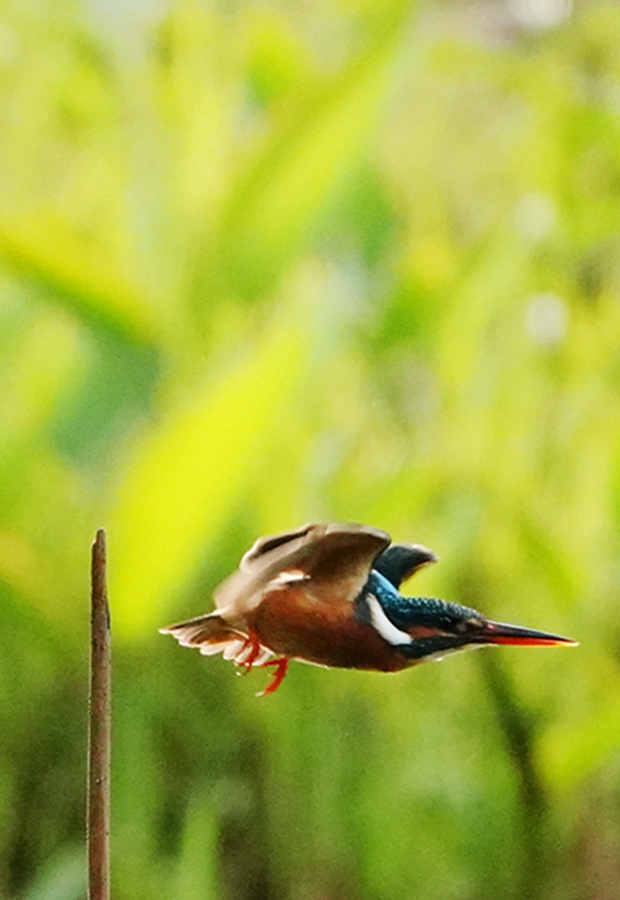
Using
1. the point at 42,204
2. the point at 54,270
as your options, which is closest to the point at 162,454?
the point at 54,270

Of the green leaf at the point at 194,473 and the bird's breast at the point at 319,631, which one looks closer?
the bird's breast at the point at 319,631

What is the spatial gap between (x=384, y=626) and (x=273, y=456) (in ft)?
0.59

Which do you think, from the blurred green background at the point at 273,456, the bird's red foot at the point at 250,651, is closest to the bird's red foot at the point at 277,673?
the bird's red foot at the point at 250,651

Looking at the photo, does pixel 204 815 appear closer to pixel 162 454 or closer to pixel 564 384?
pixel 162 454

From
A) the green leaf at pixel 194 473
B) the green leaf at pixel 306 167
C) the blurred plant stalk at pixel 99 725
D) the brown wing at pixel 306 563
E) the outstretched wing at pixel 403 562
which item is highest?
the green leaf at pixel 306 167

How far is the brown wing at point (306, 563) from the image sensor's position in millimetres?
90

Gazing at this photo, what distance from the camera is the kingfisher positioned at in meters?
0.09

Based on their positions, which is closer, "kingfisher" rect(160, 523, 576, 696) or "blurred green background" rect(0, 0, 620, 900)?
"kingfisher" rect(160, 523, 576, 696)

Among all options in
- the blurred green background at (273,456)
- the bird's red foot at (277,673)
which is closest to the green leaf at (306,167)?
the blurred green background at (273,456)

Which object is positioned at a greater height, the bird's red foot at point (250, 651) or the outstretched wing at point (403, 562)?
the outstretched wing at point (403, 562)

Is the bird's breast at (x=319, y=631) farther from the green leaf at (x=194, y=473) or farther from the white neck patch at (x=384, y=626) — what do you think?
the green leaf at (x=194, y=473)

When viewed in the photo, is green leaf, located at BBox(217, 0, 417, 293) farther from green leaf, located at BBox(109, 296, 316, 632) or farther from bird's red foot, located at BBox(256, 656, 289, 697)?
bird's red foot, located at BBox(256, 656, 289, 697)

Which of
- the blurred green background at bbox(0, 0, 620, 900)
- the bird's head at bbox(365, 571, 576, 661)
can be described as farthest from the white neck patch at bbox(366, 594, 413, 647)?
the blurred green background at bbox(0, 0, 620, 900)

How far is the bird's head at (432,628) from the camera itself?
0.09 m
